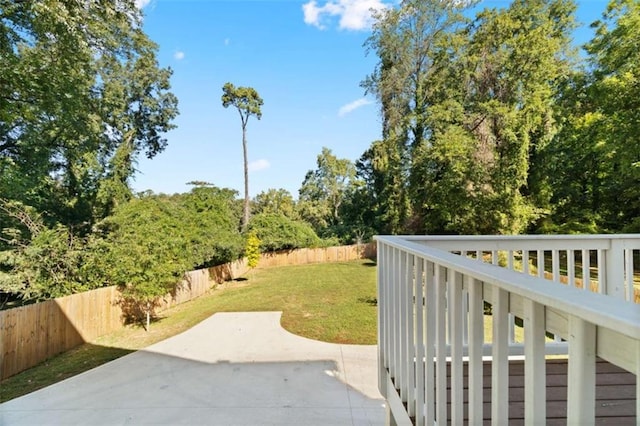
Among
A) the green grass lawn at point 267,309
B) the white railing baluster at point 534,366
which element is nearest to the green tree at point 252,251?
the green grass lawn at point 267,309

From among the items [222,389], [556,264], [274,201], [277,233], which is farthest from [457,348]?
[274,201]

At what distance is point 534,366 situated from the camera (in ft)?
2.27

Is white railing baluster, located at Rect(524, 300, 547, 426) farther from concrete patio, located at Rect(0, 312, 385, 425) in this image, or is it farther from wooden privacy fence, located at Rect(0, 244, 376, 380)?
wooden privacy fence, located at Rect(0, 244, 376, 380)

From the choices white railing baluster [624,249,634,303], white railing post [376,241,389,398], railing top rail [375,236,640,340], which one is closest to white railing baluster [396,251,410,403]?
white railing post [376,241,389,398]

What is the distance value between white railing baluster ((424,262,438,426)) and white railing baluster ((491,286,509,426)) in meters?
0.45

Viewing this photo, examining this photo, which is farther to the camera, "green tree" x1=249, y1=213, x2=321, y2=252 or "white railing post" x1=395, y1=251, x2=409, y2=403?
"green tree" x1=249, y1=213, x2=321, y2=252

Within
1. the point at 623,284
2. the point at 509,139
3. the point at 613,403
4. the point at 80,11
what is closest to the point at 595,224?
the point at 509,139

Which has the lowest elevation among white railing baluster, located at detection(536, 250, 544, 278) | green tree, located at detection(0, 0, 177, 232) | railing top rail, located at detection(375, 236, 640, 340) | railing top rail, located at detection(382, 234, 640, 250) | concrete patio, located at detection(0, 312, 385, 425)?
concrete patio, located at detection(0, 312, 385, 425)

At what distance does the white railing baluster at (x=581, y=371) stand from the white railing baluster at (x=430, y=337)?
70 centimetres

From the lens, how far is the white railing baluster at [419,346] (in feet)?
4.73

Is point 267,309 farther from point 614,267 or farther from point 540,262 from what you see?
point 614,267

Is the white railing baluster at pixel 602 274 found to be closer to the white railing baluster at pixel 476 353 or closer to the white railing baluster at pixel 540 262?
the white railing baluster at pixel 540 262

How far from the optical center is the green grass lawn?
5008 millimetres

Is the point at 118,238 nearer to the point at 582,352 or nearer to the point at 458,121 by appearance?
the point at 582,352
